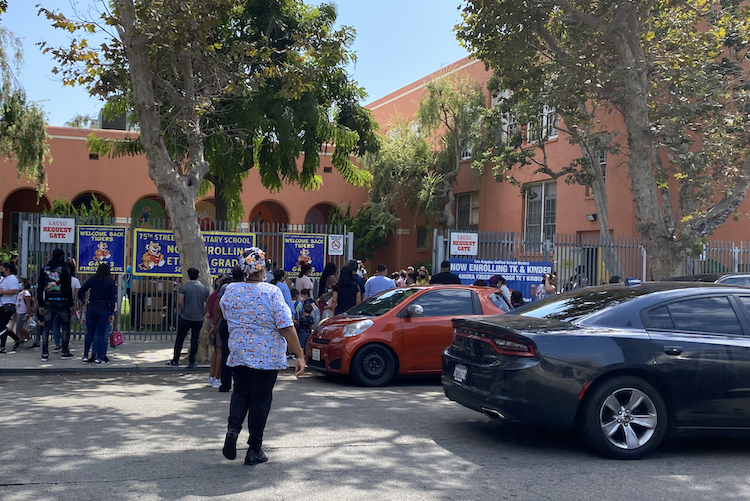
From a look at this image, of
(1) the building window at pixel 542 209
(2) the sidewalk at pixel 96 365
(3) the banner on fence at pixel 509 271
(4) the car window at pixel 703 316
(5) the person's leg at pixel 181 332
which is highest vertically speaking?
(1) the building window at pixel 542 209

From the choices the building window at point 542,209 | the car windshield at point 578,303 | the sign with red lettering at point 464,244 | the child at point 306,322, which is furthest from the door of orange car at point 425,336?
the building window at point 542,209

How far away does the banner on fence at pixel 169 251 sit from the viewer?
51.0 feet

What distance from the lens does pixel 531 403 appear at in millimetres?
6398

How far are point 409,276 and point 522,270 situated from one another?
294 centimetres

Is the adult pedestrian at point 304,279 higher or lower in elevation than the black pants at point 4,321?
higher

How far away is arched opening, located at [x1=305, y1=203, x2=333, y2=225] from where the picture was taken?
116 ft

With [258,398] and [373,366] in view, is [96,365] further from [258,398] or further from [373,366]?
[258,398]

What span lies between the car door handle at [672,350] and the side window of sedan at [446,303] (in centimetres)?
470

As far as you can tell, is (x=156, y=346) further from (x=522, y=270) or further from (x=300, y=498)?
(x=300, y=498)

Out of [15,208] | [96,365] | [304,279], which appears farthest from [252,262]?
[15,208]

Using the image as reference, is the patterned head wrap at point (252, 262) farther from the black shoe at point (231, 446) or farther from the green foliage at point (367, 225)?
the green foliage at point (367, 225)

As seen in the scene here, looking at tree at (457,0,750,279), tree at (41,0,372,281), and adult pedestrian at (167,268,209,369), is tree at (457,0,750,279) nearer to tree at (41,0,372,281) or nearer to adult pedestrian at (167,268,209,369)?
tree at (41,0,372,281)

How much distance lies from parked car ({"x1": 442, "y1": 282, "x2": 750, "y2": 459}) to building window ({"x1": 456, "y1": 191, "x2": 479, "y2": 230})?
24.3m

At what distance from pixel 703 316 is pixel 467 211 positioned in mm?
25441
